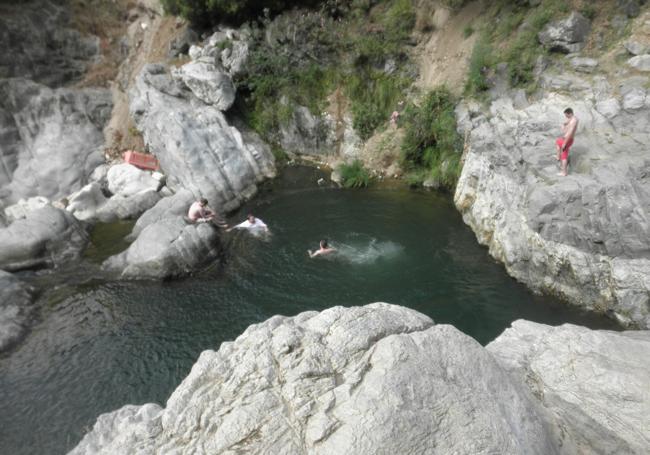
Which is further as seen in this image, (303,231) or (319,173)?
(319,173)

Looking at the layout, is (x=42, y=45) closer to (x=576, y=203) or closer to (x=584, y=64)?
(x=584, y=64)

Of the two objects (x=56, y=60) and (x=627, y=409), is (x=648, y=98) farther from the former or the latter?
(x=56, y=60)

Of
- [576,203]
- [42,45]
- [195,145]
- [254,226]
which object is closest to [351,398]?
[576,203]

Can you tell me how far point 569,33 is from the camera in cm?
1881

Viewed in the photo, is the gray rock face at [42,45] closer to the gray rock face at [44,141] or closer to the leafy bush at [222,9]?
the gray rock face at [44,141]

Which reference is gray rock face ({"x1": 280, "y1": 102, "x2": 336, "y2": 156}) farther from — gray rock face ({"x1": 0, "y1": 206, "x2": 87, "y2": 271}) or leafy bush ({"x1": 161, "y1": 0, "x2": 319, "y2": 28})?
gray rock face ({"x1": 0, "y1": 206, "x2": 87, "y2": 271})

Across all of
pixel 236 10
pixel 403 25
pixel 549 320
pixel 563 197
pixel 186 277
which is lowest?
pixel 549 320

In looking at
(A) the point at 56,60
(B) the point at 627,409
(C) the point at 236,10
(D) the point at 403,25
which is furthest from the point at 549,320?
(A) the point at 56,60

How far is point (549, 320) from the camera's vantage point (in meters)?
13.4

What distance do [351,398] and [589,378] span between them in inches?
210

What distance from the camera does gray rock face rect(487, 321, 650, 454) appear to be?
710 cm

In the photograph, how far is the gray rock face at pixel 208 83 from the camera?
24.5 metres

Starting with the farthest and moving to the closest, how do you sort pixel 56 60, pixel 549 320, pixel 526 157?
pixel 56 60 < pixel 526 157 < pixel 549 320

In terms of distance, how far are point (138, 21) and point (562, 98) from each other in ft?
94.4
